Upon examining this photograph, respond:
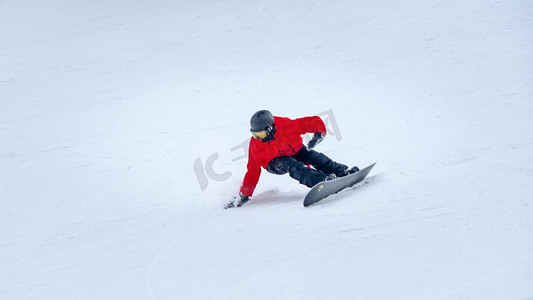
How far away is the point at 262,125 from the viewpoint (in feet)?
15.2

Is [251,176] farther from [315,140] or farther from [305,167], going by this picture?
[315,140]

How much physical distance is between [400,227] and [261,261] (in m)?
1.07

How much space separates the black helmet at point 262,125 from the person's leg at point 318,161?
56 cm

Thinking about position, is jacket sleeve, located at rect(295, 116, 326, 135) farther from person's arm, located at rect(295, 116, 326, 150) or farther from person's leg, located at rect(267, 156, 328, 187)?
person's leg, located at rect(267, 156, 328, 187)

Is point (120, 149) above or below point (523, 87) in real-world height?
above

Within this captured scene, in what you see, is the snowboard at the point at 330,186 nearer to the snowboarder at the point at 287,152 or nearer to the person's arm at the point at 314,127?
the snowboarder at the point at 287,152

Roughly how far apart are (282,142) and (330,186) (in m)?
0.71

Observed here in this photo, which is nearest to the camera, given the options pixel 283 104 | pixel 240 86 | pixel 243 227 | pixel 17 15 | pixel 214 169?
pixel 243 227

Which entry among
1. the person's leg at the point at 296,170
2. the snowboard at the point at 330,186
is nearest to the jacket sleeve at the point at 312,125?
the person's leg at the point at 296,170

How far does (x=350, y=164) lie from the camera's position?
636cm

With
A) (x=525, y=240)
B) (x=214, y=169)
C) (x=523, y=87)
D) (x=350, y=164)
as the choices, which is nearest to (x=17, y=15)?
(x=214, y=169)

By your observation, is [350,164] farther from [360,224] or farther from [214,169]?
[360,224]

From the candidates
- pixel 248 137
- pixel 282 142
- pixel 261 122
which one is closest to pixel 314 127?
pixel 282 142

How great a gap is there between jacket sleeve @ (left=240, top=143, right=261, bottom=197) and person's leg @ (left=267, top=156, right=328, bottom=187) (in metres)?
0.13
